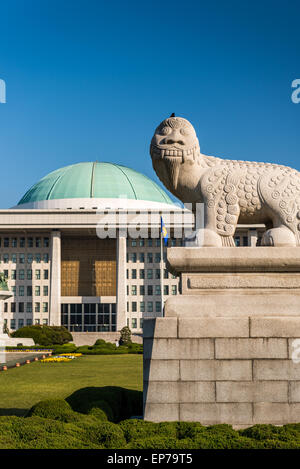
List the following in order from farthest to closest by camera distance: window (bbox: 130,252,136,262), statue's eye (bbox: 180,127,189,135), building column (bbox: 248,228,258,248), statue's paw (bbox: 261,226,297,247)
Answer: window (bbox: 130,252,136,262)
building column (bbox: 248,228,258,248)
statue's eye (bbox: 180,127,189,135)
statue's paw (bbox: 261,226,297,247)

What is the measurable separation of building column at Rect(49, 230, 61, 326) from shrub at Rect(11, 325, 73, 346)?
12.2 m

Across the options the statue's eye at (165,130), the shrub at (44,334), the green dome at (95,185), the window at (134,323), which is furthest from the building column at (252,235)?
the statue's eye at (165,130)

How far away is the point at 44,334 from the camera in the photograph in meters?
53.9

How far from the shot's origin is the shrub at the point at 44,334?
2071 inches

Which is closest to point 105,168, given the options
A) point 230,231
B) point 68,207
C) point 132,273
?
point 68,207

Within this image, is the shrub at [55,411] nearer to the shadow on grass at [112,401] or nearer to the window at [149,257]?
the shadow on grass at [112,401]

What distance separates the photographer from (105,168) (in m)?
83.2

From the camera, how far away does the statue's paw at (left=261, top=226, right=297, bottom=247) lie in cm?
881

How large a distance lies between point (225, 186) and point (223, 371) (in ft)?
10.1

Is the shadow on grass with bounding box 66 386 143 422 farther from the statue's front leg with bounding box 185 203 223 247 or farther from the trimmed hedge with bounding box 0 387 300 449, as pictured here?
the statue's front leg with bounding box 185 203 223 247

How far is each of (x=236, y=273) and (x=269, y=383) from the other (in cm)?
177

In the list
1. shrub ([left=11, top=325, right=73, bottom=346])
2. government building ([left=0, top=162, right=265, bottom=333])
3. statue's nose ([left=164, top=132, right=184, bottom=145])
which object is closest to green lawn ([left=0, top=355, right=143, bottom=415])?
statue's nose ([left=164, top=132, right=184, bottom=145])

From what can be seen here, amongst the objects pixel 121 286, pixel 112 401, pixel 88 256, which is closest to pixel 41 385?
pixel 112 401
